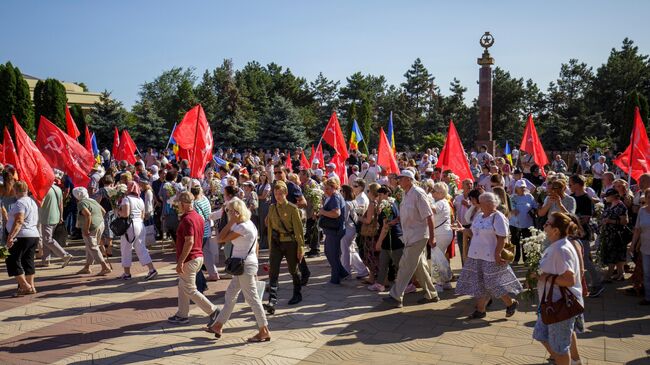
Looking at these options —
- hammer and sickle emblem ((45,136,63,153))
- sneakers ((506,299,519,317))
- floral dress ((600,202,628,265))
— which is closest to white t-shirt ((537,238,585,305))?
sneakers ((506,299,519,317))

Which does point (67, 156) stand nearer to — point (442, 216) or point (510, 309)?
point (442, 216)

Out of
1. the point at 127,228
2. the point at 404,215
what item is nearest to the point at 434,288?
the point at 404,215

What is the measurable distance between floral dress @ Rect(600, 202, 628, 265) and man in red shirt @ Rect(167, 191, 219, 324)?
6.62 metres

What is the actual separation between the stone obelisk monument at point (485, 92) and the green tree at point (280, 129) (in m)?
15.9

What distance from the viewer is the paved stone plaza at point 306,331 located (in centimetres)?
627

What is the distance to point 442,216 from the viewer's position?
8914 millimetres

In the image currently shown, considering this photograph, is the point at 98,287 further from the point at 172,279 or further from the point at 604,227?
the point at 604,227

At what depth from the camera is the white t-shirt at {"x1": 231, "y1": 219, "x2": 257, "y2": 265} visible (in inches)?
268

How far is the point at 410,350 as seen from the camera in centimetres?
644

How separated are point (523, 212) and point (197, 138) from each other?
660 centimetres

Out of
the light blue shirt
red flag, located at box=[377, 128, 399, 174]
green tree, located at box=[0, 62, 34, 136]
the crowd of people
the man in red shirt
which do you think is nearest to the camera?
the crowd of people

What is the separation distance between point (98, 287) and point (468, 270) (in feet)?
20.7

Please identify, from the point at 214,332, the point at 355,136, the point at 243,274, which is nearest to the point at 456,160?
the point at 243,274

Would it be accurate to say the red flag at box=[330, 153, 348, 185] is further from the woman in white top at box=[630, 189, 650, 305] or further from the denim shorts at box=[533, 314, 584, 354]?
the denim shorts at box=[533, 314, 584, 354]
